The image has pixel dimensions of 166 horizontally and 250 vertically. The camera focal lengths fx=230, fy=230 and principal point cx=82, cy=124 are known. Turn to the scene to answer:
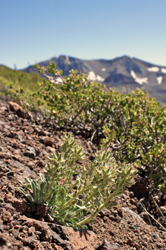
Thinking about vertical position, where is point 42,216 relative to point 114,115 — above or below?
below

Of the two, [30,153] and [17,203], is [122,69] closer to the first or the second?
[30,153]

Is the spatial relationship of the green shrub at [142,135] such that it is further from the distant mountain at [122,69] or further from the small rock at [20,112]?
the distant mountain at [122,69]

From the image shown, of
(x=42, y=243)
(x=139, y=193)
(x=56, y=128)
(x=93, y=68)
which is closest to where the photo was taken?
(x=42, y=243)

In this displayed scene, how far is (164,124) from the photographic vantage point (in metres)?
3.61

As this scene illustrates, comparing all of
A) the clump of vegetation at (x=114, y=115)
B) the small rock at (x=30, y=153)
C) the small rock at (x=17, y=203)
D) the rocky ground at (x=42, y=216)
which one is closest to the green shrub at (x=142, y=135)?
the clump of vegetation at (x=114, y=115)

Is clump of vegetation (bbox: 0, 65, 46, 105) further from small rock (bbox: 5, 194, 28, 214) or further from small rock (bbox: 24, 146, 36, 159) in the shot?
small rock (bbox: 5, 194, 28, 214)

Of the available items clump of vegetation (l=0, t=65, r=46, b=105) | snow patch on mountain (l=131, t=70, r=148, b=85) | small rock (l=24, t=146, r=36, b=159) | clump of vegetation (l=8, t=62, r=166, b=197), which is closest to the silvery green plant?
small rock (l=24, t=146, r=36, b=159)

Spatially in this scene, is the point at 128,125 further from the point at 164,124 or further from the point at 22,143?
the point at 22,143

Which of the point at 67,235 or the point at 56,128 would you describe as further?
the point at 56,128

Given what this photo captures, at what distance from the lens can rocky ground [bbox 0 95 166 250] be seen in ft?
5.55

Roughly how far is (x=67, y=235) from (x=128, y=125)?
120 inches

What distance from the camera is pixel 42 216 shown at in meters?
2.02

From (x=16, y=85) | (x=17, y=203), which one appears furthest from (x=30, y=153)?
(x=16, y=85)

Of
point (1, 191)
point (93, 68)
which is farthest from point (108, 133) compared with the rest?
point (93, 68)
